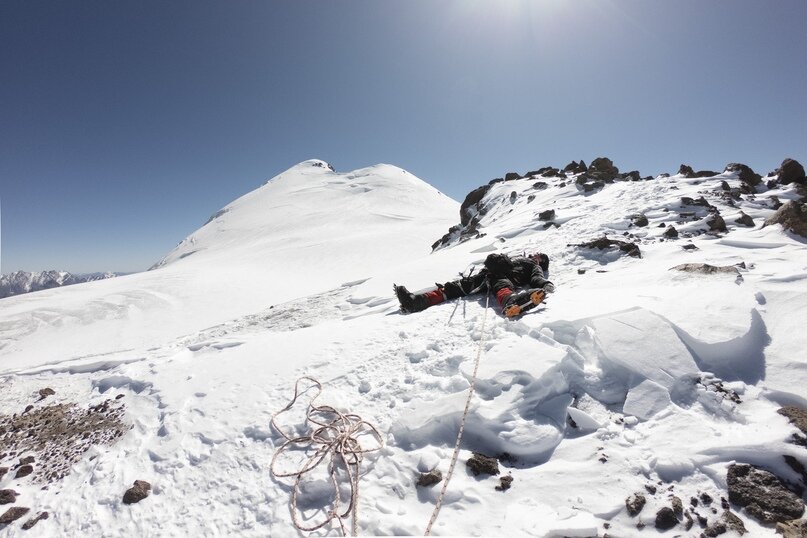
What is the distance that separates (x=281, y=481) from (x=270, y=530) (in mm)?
421

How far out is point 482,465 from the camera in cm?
301

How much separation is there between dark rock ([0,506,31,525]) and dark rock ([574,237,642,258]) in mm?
10086

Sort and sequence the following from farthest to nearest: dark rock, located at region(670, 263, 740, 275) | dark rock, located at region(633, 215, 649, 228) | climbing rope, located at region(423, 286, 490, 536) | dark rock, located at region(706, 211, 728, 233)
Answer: dark rock, located at region(633, 215, 649, 228)
dark rock, located at region(706, 211, 728, 233)
dark rock, located at region(670, 263, 740, 275)
climbing rope, located at region(423, 286, 490, 536)

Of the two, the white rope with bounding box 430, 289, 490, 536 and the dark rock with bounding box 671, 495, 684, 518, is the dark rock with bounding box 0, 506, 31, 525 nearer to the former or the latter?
the white rope with bounding box 430, 289, 490, 536

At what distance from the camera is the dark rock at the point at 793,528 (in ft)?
7.10

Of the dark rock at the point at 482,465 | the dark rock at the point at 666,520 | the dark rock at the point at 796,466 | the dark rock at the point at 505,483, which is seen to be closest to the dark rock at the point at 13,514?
the dark rock at the point at 482,465

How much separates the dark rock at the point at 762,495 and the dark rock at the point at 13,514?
19.1 feet

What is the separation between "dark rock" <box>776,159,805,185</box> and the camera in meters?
11.1

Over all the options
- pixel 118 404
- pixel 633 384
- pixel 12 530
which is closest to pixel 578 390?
pixel 633 384

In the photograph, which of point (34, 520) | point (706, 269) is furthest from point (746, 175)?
point (34, 520)

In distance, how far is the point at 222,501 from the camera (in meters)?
2.99

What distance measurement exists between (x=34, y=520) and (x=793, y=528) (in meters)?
5.83

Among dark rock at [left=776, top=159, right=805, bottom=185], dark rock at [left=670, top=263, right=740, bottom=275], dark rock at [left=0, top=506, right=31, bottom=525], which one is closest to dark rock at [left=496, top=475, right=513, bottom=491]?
dark rock at [left=0, top=506, right=31, bottom=525]

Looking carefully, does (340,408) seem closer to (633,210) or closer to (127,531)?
(127,531)
